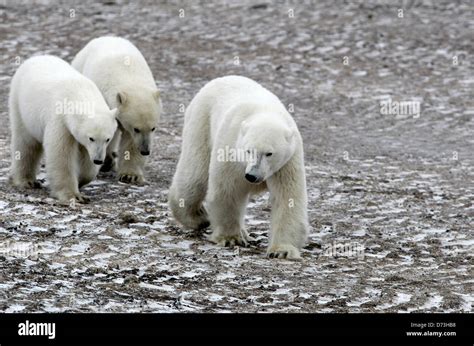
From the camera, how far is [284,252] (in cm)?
712

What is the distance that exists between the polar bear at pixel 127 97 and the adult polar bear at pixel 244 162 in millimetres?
1458

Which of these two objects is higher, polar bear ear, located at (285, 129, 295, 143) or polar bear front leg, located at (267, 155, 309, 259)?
polar bear ear, located at (285, 129, 295, 143)

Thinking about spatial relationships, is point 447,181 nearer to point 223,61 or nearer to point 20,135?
point 20,135

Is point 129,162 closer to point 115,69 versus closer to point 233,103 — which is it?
point 115,69

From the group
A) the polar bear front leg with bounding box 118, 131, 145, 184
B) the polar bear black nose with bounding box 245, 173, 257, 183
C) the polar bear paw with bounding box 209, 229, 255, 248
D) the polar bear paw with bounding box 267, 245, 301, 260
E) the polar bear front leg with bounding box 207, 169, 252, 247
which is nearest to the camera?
the polar bear black nose with bounding box 245, 173, 257, 183

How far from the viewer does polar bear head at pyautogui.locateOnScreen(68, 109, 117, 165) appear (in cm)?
835

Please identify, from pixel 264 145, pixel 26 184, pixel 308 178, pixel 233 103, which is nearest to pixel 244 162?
pixel 264 145

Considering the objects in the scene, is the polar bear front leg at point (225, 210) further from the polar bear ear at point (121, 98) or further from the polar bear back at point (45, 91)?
the polar bear ear at point (121, 98)

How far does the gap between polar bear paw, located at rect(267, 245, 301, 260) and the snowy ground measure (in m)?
0.14

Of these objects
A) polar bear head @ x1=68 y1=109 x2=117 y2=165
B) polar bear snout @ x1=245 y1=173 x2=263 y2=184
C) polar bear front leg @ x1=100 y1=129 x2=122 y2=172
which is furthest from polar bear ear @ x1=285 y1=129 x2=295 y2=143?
polar bear front leg @ x1=100 y1=129 x2=122 y2=172

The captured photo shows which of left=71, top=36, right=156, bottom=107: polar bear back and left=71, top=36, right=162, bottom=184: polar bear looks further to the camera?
left=71, top=36, right=156, bottom=107: polar bear back

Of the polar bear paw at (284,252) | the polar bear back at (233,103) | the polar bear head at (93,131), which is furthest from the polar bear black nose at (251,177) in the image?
the polar bear head at (93,131)

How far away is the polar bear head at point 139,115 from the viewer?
927cm

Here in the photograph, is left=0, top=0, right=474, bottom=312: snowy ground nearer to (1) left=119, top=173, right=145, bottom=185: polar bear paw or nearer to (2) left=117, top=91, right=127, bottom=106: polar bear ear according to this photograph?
(1) left=119, top=173, right=145, bottom=185: polar bear paw
